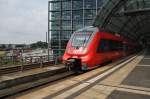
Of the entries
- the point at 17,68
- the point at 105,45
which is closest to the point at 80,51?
the point at 105,45

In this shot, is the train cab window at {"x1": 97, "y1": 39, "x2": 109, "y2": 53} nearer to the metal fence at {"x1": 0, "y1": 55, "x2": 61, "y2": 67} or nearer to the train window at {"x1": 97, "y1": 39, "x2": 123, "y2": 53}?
the train window at {"x1": 97, "y1": 39, "x2": 123, "y2": 53}

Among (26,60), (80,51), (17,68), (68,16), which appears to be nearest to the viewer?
(80,51)

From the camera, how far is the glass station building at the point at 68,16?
150ft

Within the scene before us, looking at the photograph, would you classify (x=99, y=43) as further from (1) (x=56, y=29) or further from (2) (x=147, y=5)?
(1) (x=56, y=29)

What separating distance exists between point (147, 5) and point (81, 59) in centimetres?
2540

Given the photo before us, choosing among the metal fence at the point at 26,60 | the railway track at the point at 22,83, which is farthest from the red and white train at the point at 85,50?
the metal fence at the point at 26,60

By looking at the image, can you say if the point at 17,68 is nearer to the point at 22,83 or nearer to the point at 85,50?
the point at 22,83

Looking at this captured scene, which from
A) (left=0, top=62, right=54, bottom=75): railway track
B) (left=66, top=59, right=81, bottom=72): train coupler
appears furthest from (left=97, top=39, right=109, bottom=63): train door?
(left=0, top=62, right=54, bottom=75): railway track

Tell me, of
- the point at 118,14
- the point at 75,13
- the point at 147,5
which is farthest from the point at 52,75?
the point at 75,13

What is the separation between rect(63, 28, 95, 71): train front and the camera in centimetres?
1476

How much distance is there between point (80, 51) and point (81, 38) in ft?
3.99

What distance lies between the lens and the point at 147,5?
36125 mm

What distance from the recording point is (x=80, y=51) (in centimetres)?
1513

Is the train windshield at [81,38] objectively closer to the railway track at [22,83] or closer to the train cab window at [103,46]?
the train cab window at [103,46]
